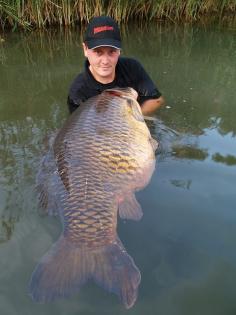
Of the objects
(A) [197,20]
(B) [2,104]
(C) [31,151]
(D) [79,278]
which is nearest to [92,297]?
(D) [79,278]

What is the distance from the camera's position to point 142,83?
3.83 meters

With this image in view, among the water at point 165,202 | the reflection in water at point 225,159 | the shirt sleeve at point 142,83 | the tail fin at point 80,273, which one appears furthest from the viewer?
the shirt sleeve at point 142,83

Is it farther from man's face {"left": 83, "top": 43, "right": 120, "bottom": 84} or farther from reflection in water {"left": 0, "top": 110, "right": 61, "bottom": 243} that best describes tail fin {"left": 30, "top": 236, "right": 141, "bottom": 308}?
man's face {"left": 83, "top": 43, "right": 120, "bottom": 84}

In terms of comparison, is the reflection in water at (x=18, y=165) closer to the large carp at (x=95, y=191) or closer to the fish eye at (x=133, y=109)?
the large carp at (x=95, y=191)

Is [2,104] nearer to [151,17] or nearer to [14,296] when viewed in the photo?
[14,296]

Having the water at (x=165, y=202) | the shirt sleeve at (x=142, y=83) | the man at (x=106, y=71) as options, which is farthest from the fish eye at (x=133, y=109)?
the shirt sleeve at (x=142, y=83)

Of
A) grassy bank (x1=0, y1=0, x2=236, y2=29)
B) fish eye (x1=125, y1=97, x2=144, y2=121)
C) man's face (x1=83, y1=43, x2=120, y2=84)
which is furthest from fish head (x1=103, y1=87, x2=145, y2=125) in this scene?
grassy bank (x1=0, y1=0, x2=236, y2=29)

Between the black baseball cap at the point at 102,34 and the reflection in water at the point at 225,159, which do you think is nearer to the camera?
the reflection in water at the point at 225,159

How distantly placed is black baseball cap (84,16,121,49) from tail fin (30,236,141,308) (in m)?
1.95

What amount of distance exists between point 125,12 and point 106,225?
7.58 m

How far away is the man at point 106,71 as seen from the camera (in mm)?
3318

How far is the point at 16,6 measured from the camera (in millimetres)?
7566

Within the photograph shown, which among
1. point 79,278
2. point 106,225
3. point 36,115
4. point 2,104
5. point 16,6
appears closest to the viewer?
point 79,278

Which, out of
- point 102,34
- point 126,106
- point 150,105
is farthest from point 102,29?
point 150,105
